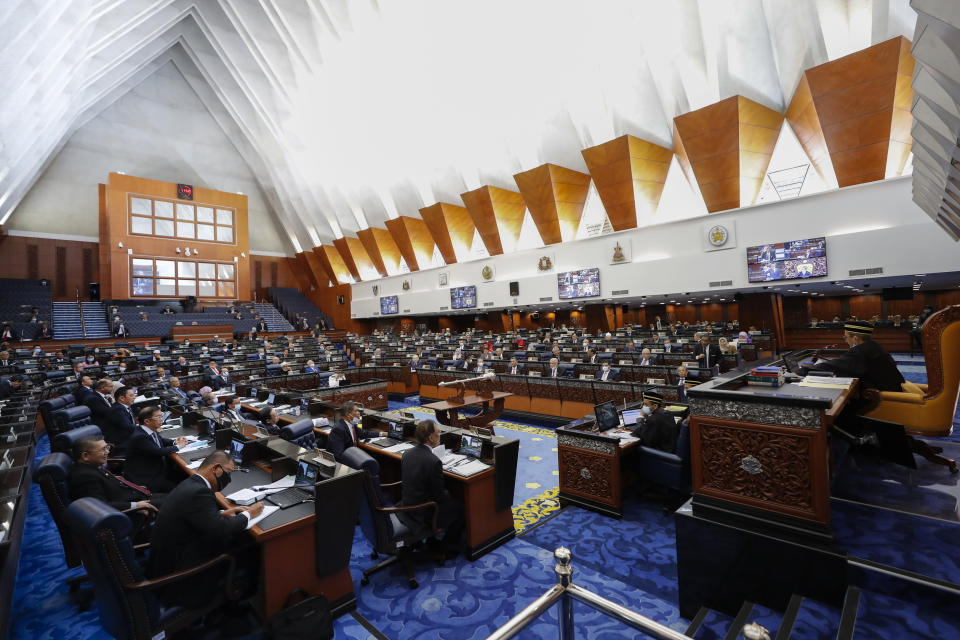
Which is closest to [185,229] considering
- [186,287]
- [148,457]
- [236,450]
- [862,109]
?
[186,287]

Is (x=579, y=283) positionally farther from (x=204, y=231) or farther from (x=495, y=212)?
(x=204, y=231)

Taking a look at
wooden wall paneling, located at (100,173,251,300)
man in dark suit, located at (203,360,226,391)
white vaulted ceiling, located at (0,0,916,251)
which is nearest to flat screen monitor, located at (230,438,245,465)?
man in dark suit, located at (203,360,226,391)

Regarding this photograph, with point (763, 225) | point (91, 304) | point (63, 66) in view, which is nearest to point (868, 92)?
point (763, 225)

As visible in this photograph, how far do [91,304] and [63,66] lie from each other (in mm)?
15352

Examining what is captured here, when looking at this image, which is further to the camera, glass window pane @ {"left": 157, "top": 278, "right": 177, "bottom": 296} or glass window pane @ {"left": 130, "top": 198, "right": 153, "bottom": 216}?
glass window pane @ {"left": 157, "top": 278, "right": 177, "bottom": 296}

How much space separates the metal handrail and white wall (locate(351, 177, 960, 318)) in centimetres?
1664

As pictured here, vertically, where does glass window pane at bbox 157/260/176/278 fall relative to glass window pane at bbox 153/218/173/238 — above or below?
below

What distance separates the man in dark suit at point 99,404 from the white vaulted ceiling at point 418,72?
792cm

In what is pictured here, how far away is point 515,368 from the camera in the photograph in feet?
32.8

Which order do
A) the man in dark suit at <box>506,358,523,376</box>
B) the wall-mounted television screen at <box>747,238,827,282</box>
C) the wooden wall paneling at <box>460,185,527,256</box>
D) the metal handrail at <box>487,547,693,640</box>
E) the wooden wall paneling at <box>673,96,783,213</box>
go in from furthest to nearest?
the wooden wall paneling at <box>460,185,527,256</box> → the wooden wall paneling at <box>673,96,783,213</box> → the wall-mounted television screen at <box>747,238,827,282</box> → the man in dark suit at <box>506,358,523,376</box> → the metal handrail at <box>487,547,693,640</box>

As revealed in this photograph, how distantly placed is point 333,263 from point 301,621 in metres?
32.8

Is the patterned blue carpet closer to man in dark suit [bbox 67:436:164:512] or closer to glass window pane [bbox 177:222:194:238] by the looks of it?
man in dark suit [bbox 67:436:164:512]

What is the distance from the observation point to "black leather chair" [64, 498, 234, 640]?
7.41 ft

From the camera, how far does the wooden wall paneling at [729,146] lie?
14031 millimetres
